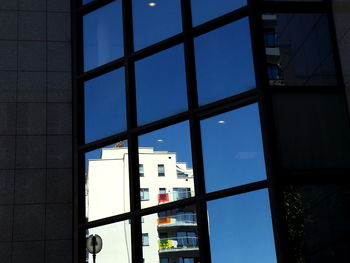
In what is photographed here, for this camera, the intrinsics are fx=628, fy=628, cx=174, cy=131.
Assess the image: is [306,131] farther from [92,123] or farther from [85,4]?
[85,4]

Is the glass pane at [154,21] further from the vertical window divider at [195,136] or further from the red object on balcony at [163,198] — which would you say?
the red object on balcony at [163,198]

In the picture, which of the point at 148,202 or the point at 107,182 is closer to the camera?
the point at 148,202

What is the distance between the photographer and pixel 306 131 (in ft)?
40.3

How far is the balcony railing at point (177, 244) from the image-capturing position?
1267 cm

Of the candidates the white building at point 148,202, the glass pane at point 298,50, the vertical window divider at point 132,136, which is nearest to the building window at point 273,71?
the glass pane at point 298,50

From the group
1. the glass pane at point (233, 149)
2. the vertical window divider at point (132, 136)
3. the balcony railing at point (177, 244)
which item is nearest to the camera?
the glass pane at point (233, 149)

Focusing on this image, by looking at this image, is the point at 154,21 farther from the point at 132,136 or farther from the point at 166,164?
the point at 166,164

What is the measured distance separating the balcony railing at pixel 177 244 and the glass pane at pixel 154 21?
4756 millimetres

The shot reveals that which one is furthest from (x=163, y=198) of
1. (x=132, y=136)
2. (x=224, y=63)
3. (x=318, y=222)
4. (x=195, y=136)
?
Answer: (x=318, y=222)

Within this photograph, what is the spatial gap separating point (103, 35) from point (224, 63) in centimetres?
380

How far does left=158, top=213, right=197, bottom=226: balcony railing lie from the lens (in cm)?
1287

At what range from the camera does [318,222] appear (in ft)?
38.5

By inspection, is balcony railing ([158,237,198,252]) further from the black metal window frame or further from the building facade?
the black metal window frame

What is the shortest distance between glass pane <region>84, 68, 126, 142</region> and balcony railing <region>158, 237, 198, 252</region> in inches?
119
